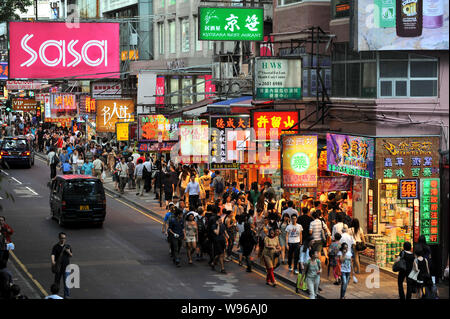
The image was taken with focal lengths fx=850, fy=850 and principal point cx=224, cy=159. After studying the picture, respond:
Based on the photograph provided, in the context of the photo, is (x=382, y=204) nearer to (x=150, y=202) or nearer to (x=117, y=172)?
(x=150, y=202)

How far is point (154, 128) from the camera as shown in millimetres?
37562

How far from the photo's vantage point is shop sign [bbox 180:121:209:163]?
3203 cm

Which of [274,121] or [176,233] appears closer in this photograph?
[176,233]

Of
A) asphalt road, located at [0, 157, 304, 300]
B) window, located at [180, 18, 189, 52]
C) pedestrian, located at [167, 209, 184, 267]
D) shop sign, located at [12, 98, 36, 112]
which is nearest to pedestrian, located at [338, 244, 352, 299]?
asphalt road, located at [0, 157, 304, 300]

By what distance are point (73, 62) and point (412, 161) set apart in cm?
1221

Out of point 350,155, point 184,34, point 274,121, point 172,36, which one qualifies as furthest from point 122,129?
point 350,155

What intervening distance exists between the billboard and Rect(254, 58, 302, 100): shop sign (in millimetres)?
3903

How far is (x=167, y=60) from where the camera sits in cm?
5172

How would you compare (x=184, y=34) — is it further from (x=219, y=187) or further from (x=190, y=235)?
(x=190, y=235)

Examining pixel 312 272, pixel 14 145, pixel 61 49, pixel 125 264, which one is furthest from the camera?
pixel 14 145

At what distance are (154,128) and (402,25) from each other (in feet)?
55.4

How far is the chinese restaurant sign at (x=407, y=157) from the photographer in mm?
22844

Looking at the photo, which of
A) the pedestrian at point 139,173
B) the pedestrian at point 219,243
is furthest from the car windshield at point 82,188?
the pedestrian at point 139,173
